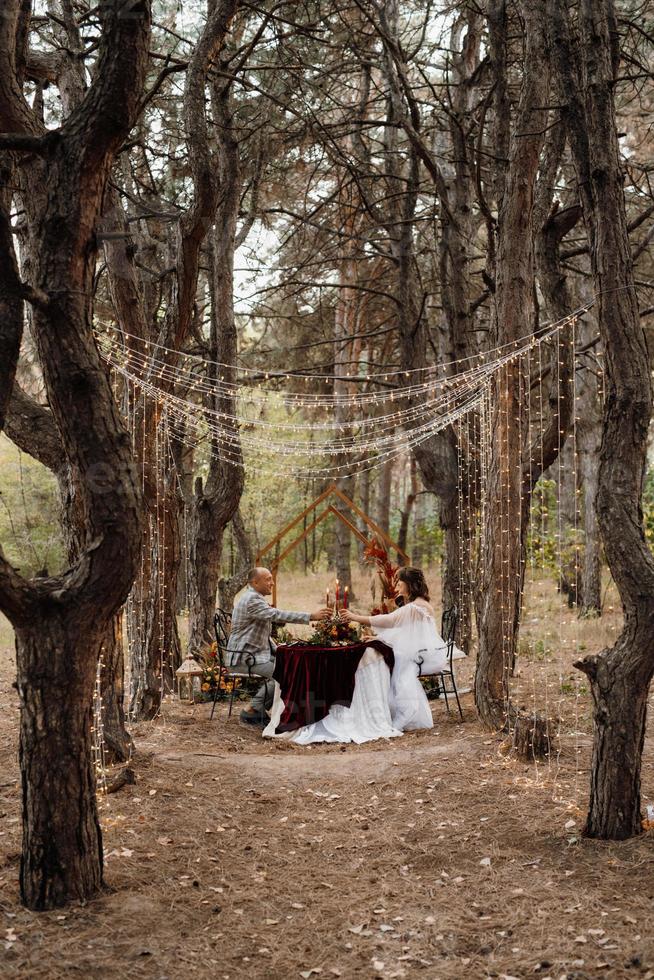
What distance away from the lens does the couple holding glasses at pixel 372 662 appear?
26.1 feet

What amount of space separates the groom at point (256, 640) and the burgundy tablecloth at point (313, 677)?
207 millimetres

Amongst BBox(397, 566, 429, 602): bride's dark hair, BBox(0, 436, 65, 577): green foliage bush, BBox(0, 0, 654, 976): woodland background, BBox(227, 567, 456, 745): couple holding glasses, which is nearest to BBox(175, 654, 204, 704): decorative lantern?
BBox(0, 0, 654, 976): woodland background

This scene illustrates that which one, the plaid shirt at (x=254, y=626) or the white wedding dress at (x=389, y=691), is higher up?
the plaid shirt at (x=254, y=626)

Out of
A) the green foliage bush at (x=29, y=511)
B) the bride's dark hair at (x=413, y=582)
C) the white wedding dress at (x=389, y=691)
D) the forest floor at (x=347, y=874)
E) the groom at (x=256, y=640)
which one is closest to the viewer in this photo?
the forest floor at (x=347, y=874)

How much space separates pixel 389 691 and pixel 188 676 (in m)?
2.33

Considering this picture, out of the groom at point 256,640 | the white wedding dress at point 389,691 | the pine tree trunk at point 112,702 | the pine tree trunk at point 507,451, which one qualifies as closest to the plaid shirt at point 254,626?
the groom at point 256,640

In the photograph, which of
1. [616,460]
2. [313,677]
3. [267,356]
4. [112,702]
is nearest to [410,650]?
[313,677]

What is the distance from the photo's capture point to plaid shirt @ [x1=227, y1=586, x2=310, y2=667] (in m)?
8.30

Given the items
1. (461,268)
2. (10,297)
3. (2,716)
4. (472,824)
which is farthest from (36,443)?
(461,268)

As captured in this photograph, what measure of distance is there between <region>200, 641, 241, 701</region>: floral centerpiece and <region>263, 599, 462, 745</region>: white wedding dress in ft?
2.91

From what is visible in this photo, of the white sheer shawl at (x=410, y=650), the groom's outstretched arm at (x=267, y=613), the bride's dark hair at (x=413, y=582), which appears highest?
the bride's dark hair at (x=413, y=582)

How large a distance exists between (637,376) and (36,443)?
3764 mm

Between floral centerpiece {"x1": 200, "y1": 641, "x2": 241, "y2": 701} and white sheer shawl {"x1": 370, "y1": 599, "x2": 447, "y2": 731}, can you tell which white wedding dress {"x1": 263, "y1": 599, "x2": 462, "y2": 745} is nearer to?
white sheer shawl {"x1": 370, "y1": 599, "x2": 447, "y2": 731}

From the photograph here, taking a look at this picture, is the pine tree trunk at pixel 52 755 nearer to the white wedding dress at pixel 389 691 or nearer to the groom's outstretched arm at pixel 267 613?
the white wedding dress at pixel 389 691
